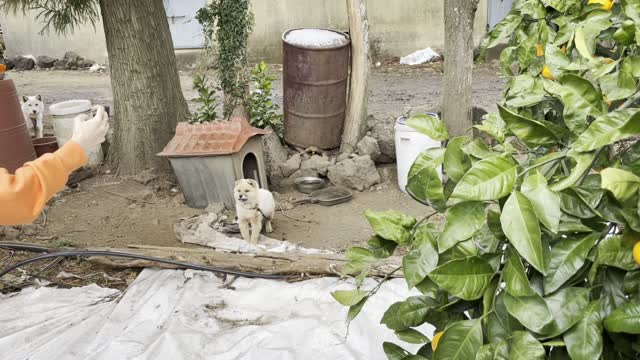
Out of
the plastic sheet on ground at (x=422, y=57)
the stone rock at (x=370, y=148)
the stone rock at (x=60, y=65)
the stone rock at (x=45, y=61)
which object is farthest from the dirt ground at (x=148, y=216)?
the stone rock at (x=45, y=61)

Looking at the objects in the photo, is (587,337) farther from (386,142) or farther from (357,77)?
(357,77)

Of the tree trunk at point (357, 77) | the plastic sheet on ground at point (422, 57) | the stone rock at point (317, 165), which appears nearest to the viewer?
the stone rock at point (317, 165)

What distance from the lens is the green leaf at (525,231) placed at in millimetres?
687

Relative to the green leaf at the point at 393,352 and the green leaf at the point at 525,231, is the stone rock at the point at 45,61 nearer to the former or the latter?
the green leaf at the point at 393,352

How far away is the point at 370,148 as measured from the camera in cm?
588

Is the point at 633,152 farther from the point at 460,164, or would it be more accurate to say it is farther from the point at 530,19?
the point at 530,19

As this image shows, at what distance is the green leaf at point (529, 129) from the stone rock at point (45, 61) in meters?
12.5

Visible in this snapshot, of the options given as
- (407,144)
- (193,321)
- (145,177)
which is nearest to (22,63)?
(145,177)

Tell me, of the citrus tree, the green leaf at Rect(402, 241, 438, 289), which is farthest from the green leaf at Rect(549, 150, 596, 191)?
the green leaf at Rect(402, 241, 438, 289)

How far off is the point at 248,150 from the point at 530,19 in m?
3.84

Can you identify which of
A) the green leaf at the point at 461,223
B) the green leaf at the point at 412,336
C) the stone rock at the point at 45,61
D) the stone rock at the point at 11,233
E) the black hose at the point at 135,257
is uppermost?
the green leaf at the point at 461,223

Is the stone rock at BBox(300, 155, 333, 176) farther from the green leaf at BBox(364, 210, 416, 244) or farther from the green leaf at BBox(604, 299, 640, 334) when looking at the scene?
the green leaf at BBox(604, 299, 640, 334)

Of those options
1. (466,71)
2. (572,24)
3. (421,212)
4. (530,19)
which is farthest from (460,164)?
(466,71)

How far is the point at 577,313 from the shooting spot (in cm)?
76
